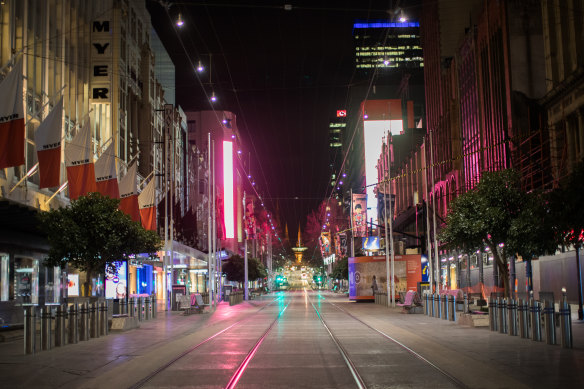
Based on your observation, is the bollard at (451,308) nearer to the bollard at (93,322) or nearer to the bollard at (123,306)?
the bollard at (123,306)

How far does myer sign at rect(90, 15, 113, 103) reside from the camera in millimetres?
45875

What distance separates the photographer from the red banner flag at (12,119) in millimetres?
23578

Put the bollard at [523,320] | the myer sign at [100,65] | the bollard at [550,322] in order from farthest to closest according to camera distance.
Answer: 1. the myer sign at [100,65]
2. the bollard at [523,320]
3. the bollard at [550,322]

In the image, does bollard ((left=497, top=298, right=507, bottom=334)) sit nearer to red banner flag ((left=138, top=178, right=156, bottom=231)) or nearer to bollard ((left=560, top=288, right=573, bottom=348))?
bollard ((left=560, top=288, right=573, bottom=348))

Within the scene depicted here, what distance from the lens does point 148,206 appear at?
45.1 metres

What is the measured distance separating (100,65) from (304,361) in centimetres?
3621

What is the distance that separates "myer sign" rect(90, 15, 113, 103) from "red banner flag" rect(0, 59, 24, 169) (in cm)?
2226

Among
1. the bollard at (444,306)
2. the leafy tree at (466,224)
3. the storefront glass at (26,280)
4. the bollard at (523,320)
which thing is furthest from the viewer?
the storefront glass at (26,280)

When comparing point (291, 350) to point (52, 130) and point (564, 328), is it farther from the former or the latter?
point (52, 130)

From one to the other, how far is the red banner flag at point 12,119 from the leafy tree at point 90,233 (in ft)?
14.2

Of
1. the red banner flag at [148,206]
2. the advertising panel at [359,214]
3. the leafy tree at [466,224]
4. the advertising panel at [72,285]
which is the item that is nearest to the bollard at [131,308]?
the advertising panel at [72,285]

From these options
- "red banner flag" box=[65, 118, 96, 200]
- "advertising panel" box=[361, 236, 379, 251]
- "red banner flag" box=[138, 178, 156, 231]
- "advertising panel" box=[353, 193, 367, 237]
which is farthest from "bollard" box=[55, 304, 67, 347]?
"advertising panel" box=[353, 193, 367, 237]

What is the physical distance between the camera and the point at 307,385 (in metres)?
11.8

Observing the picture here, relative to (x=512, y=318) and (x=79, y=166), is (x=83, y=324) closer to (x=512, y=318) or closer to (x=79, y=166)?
(x=512, y=318)
